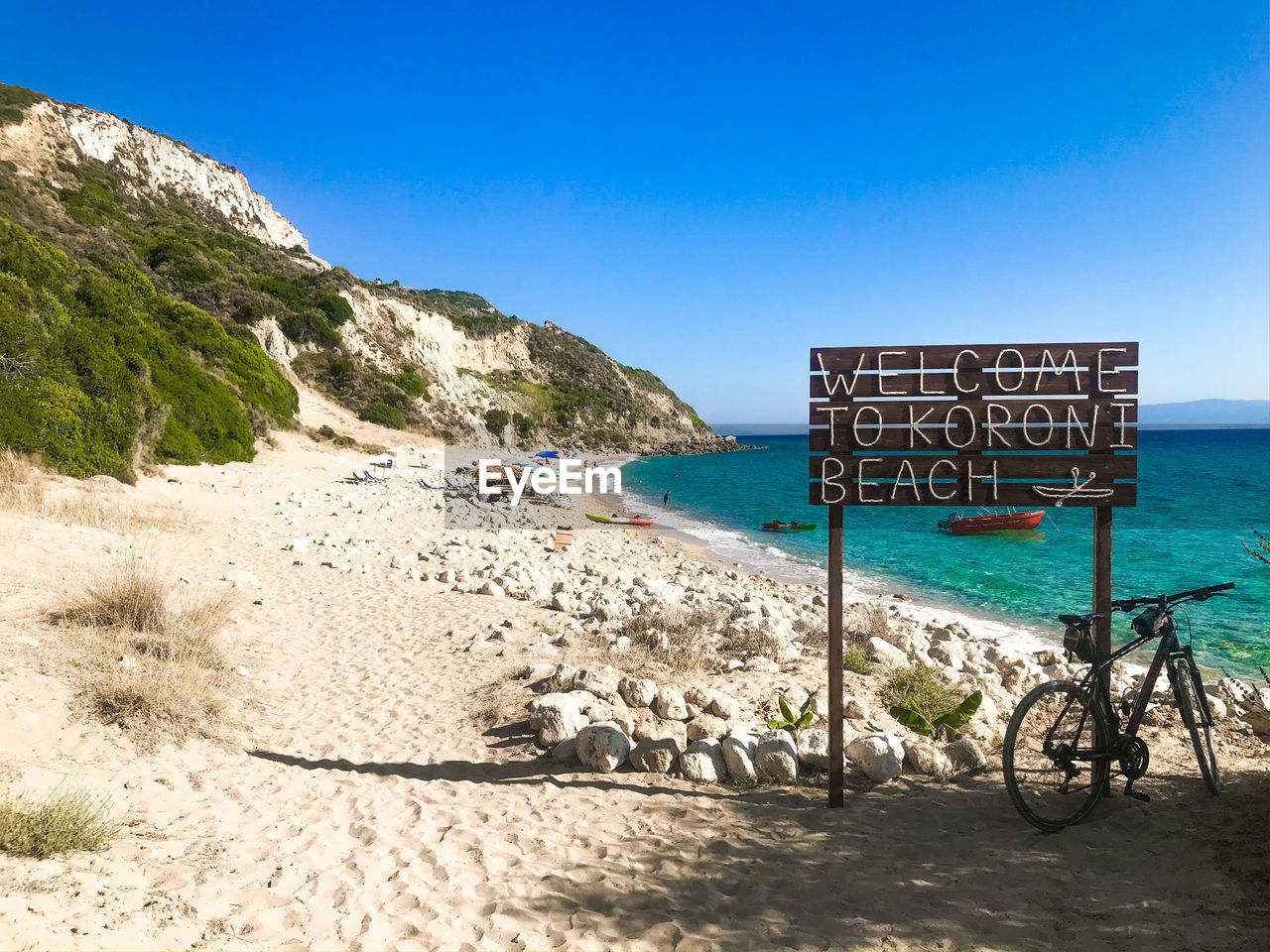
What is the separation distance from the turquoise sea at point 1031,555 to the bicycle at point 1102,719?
17.7 ft

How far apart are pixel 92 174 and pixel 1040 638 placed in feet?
206

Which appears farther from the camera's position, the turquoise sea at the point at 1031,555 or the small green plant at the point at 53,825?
the turquoise sea at the point at 1031,555

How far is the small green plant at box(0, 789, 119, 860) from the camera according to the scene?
325 centimetres

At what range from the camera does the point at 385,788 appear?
198 inches

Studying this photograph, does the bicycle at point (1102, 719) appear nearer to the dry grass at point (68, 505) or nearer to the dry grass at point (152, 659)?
the dry grass at point (152, 659)

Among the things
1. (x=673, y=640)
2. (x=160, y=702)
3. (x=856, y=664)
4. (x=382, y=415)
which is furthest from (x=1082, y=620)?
(x=382, y=415)

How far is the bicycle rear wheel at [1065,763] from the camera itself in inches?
168

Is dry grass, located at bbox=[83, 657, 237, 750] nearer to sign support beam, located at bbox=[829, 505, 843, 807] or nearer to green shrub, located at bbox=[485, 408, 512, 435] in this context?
sign support beam, located at bbox=[829, 505, 843, 807]

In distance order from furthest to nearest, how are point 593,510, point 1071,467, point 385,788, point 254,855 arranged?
point 593,510 < point 385,788 < point 1071,467 < point 254,855

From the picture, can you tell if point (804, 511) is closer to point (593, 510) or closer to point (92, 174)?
point (593, 510)

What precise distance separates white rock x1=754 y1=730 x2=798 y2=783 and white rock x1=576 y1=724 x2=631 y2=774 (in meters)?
1.07

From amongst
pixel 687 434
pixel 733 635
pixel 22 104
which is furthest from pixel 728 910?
pixel 687 434

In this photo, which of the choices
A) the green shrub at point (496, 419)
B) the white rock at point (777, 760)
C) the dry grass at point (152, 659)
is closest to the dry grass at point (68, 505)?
the dry grass at point (152, 659)

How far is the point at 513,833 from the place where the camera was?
445 cm
